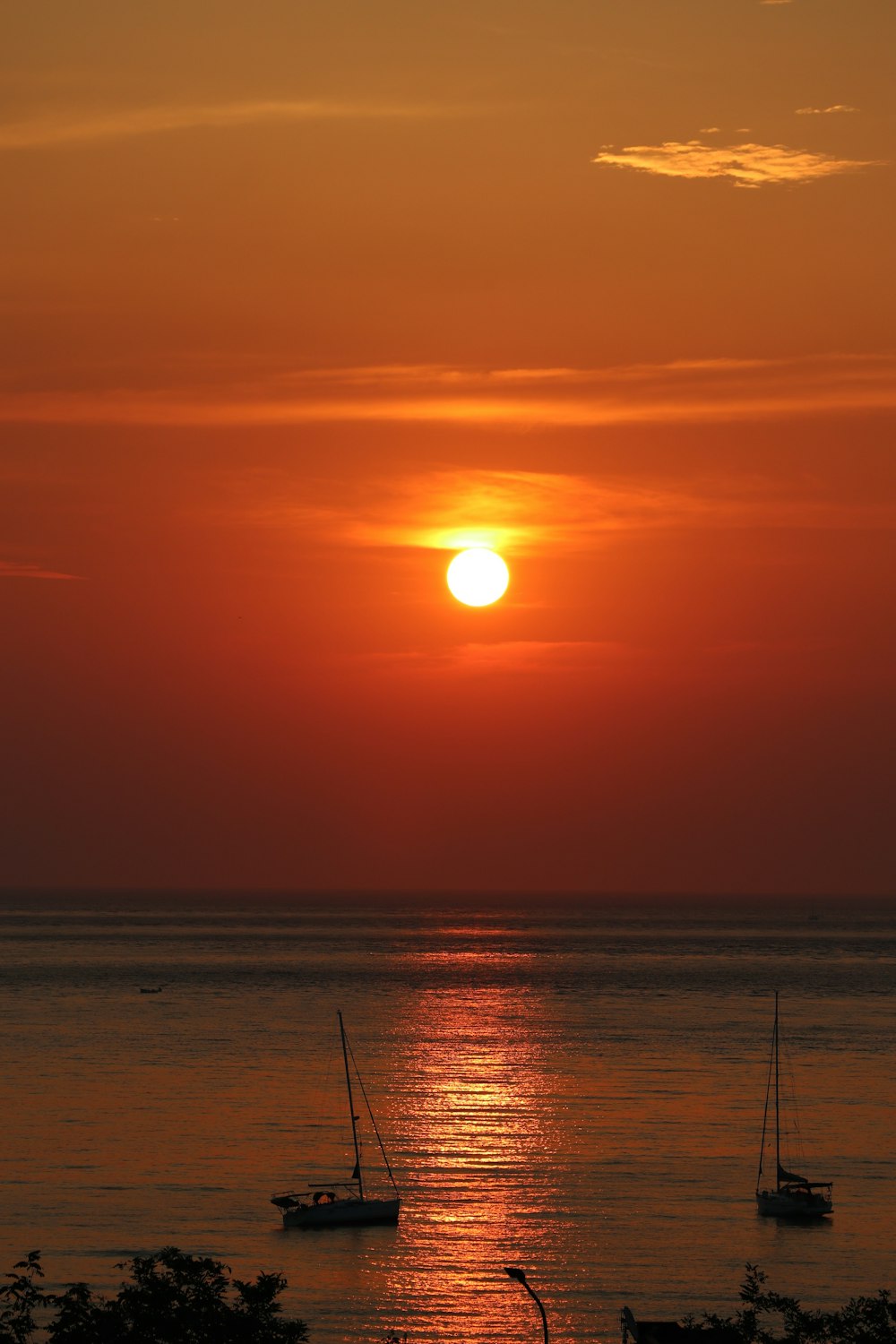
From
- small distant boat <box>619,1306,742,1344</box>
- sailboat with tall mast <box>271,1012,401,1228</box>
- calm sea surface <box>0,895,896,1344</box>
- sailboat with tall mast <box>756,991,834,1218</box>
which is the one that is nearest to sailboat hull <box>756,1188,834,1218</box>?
sailboat with tall mast <box>756,991,834,1218</box>

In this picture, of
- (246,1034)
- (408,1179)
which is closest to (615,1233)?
(408,1179)

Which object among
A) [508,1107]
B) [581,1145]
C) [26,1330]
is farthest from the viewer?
[508,1107]

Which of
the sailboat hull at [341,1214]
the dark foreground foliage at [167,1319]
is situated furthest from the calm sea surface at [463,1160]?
the dark foreground foliage at [167,1319]

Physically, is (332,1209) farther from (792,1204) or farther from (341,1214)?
(792,1204)

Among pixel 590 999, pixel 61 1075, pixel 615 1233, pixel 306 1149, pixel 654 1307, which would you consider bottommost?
pixel 654 1307

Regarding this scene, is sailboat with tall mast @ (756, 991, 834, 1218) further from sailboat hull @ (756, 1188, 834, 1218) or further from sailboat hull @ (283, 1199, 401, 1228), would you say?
sailboat hull @ (283, 1199, 401, 1228)

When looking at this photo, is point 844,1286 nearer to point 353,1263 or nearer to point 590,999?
point 353,1263

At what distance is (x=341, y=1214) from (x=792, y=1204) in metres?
21.5

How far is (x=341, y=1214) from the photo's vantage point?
259ft

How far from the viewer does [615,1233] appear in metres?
75.3

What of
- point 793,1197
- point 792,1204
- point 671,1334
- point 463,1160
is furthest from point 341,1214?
point 671,1334

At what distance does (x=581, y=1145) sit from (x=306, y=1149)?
15884 millimetres

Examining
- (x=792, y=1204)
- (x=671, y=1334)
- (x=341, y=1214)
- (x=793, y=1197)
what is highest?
(x=793, y=1197)

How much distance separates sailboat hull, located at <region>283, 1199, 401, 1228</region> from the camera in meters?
78.4
